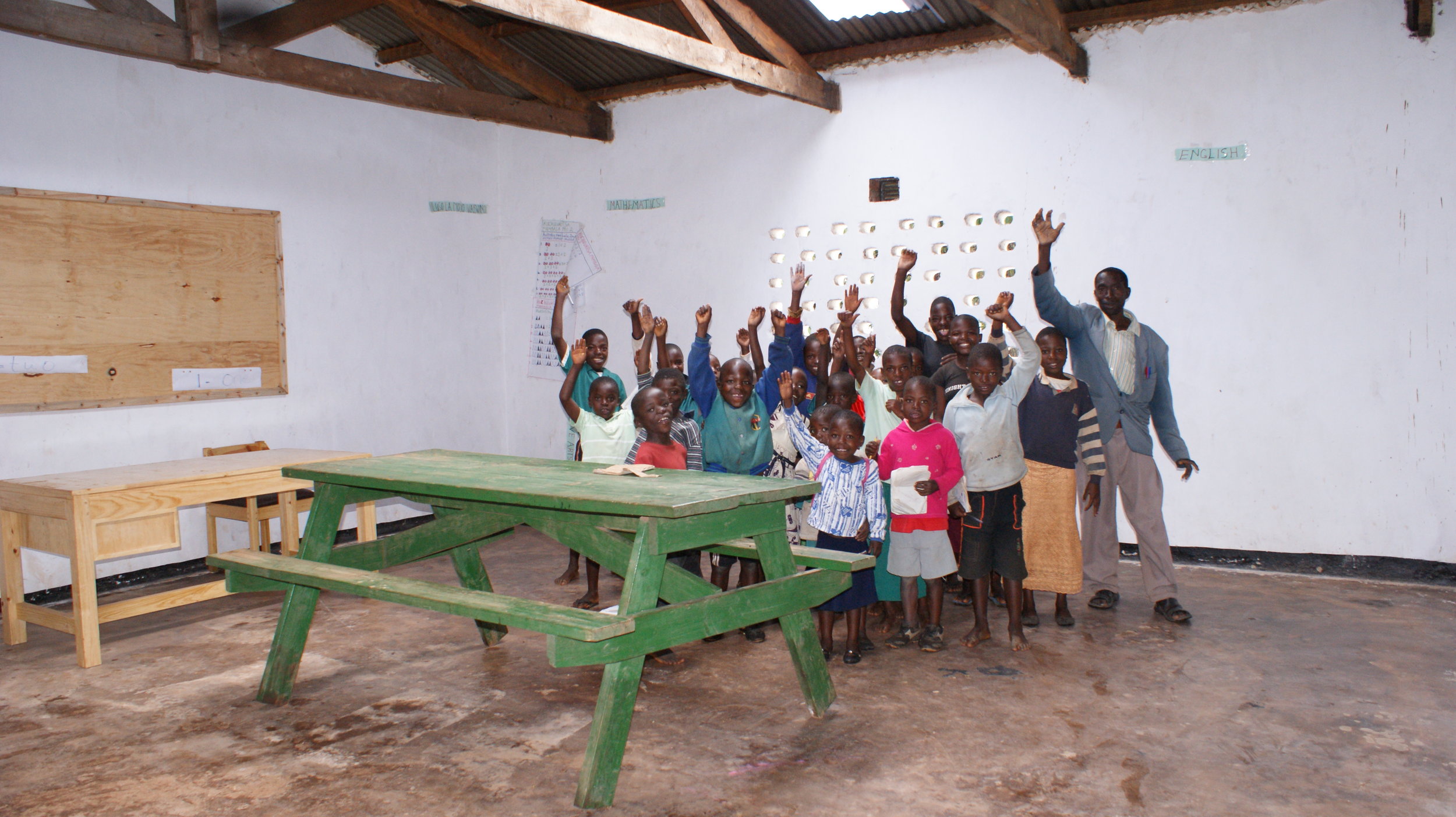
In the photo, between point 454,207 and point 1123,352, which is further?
point 454,207

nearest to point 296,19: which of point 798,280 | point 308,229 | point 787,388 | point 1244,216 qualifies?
point 308,229

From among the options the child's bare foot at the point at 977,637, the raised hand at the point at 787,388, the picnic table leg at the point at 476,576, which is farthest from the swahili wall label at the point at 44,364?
the child's bare foot at the point at 977,637

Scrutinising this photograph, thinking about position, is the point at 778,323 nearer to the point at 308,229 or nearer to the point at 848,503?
the point at 848,503

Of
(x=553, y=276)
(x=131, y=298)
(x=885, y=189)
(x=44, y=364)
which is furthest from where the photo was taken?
(x=553, y=276)

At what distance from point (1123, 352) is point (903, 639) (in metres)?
1.66

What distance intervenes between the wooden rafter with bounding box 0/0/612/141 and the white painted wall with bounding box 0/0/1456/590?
2.16ft

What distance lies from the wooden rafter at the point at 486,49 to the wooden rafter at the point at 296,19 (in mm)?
316

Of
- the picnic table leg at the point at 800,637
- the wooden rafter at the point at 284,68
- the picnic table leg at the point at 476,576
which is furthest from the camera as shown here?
the wooden rafter at the point at 284,68

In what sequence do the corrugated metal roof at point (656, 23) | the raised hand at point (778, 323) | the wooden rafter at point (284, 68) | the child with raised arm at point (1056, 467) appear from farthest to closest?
the corrugated metal roof at point (656, 23), the raised hand at point (778, 323), the wooden rafter at point (284, 68), the child with raised arm at point (1056, 467)

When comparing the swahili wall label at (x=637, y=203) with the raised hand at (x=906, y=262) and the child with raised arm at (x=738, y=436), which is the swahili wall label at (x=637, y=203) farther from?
the child with raised arm at (x=738, y=436)

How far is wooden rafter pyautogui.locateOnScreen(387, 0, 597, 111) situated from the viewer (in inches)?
240

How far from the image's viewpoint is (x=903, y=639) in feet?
13.5

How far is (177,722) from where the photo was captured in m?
3.40

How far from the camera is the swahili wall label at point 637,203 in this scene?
23.6 ft
